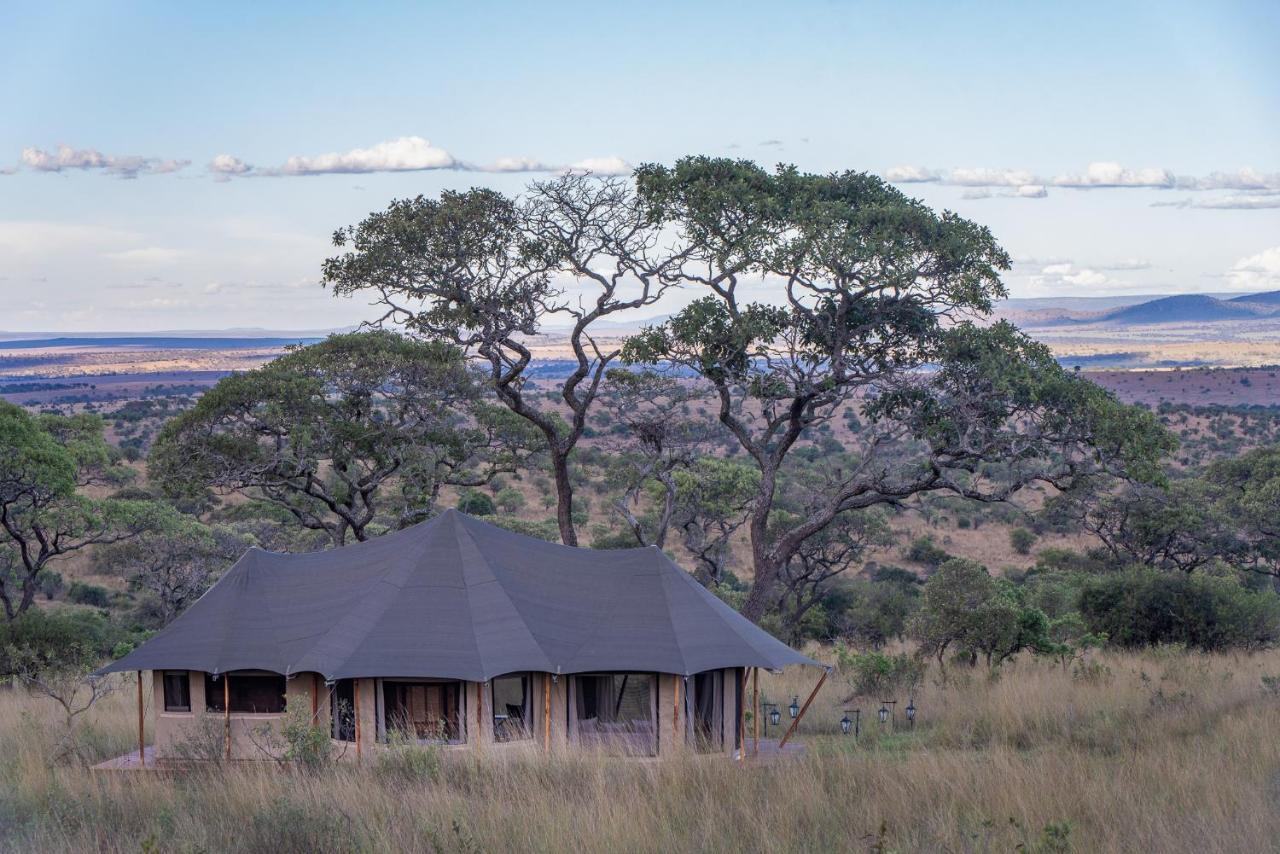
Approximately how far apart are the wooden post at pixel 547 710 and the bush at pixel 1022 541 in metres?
39.4

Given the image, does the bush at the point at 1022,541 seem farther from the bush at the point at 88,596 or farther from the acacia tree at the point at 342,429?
the bush at the point at 88,596

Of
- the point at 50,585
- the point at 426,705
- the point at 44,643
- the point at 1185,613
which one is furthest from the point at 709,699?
the point at 50,585

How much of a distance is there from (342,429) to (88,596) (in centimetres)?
2148

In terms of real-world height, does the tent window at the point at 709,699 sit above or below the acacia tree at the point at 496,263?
below

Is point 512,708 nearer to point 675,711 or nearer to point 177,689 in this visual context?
point 675,711

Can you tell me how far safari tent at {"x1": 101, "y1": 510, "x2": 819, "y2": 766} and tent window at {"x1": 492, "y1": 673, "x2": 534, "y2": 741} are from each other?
20 millimetres

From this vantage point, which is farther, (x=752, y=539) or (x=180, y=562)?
(x=180, y=562)

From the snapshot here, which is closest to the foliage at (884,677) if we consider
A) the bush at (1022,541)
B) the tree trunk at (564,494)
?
the tree trunk at (564,494)

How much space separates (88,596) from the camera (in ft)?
140

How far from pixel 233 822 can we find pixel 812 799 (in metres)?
4.53

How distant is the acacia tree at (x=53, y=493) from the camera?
27.0 metres

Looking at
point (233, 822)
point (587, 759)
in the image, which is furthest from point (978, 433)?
point (233, 822)

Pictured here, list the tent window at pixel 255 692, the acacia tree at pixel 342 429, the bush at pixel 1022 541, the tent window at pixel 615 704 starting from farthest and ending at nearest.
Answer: the bush at pixel 1022 541 → the acacia tree at pixel 342 429 → the tent window at pixel 255 692 → the tent window at pixel 615 704

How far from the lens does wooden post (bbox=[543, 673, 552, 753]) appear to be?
1653cm
